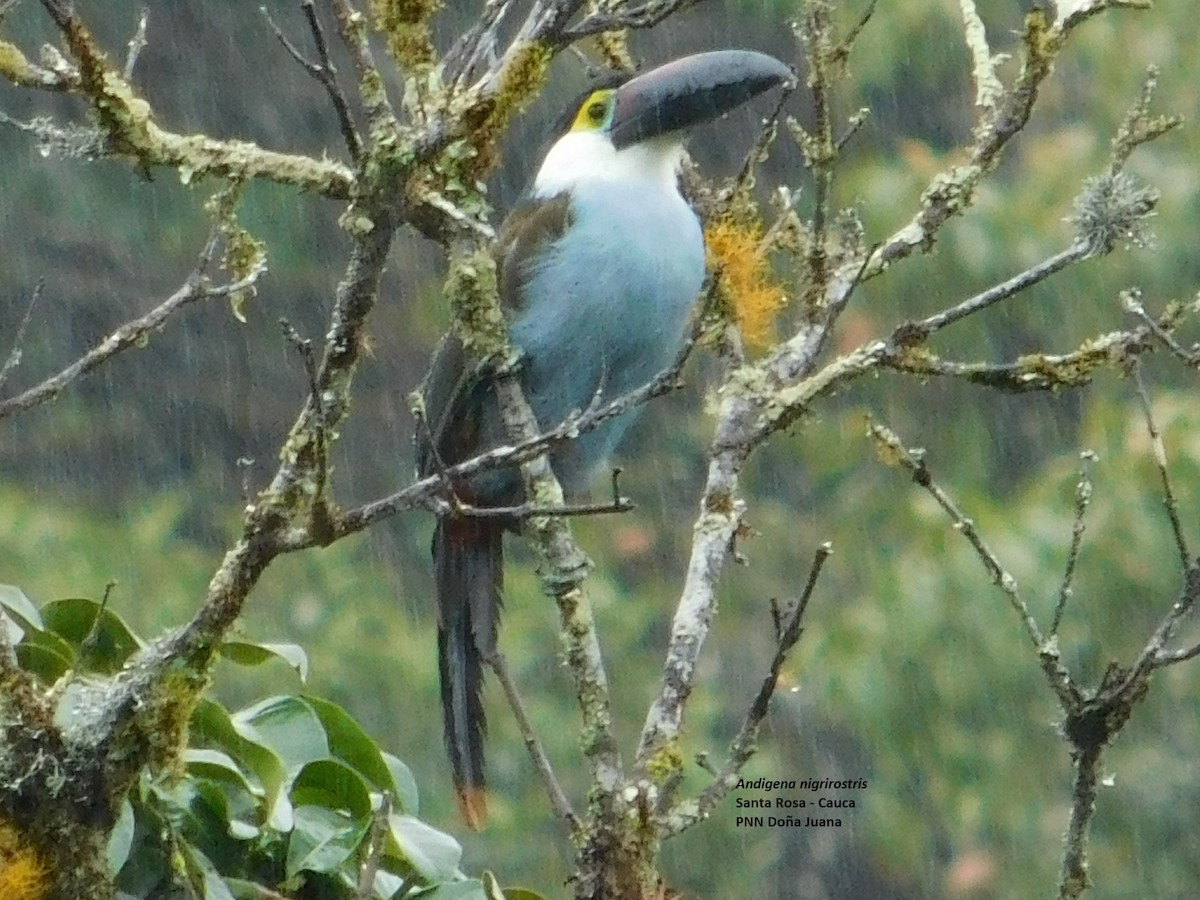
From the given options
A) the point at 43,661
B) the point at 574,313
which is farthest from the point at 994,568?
the point at 574,313

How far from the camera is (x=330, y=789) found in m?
1.33

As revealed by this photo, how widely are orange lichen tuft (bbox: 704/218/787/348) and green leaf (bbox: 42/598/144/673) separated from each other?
20.1 inches

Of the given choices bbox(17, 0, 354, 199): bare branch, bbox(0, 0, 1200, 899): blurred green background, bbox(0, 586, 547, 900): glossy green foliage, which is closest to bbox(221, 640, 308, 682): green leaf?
bbox(0, 586, 547, 900): glossy green foliage

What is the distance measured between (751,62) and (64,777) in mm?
963

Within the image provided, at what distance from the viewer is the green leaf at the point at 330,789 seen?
1.32 metres

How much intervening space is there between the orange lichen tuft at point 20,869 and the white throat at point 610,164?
1.17m

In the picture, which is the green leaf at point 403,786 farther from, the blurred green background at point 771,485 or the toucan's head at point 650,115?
the blurred green background at point 771,485

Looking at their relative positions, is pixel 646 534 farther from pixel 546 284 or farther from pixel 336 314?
pixel 336 314

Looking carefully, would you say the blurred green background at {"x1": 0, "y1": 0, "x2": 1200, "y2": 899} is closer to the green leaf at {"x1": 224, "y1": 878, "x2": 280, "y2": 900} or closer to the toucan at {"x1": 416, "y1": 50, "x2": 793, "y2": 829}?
the toucan at {"x1": 416, "y1": 50, "x2": 793, "y2": 829}

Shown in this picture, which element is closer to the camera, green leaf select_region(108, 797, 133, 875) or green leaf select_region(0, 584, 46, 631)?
green leaf select_region(108, 797, 133, 875)

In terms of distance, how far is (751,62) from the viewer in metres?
1.80

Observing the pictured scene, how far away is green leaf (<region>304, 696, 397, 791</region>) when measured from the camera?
55.4 inches

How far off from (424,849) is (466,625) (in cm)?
70

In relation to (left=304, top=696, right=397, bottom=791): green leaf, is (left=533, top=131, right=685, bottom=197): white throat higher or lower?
higher
